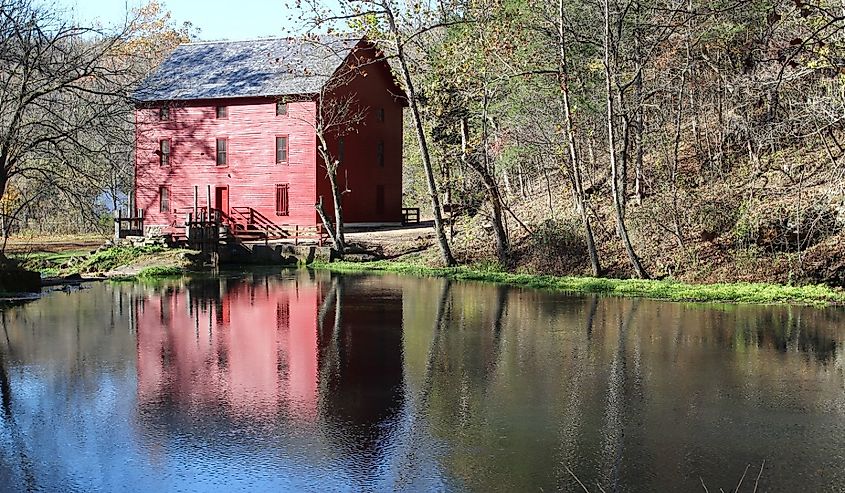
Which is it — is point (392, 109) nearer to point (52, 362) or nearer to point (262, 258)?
point (262, 258)

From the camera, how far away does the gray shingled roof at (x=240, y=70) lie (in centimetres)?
4109

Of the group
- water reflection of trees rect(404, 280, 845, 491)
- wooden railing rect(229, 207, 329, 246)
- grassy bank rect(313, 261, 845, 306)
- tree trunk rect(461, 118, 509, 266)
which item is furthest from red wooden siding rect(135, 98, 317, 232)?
water reflection of trees rect(404, 280, 845, 491)

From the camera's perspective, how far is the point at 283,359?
13.3 meters

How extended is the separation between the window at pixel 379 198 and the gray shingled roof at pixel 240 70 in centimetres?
714

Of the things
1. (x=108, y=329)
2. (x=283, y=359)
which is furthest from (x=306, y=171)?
(x=283, y=359)

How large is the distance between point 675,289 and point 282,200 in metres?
22.9

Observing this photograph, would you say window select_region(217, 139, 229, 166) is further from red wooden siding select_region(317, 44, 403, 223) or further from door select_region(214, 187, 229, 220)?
red wooden siding select_region(317, 44, 403, 223)

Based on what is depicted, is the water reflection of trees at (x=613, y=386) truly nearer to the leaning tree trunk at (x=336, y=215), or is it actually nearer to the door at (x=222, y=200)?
the leaning tree trunk at (x=336, y=215)

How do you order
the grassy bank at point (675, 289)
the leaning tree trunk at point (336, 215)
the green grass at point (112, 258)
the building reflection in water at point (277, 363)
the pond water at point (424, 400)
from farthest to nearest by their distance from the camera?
the leaning tree trunk at point (336, 215) < the green grass at point (112, 258) < the grassy bank at point (675, 289) < the building reflection in water at point (277, 363) < the pond water at point (424, 400)

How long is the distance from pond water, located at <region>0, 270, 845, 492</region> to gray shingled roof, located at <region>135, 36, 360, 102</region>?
2361cm

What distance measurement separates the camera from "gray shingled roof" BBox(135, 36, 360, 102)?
41.1 metres

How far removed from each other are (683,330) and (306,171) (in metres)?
26.7

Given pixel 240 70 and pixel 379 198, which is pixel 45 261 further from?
pixel 379 198

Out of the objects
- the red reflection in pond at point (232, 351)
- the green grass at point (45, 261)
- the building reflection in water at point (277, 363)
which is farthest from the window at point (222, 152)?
the building reflection in water at point (277, 363)
